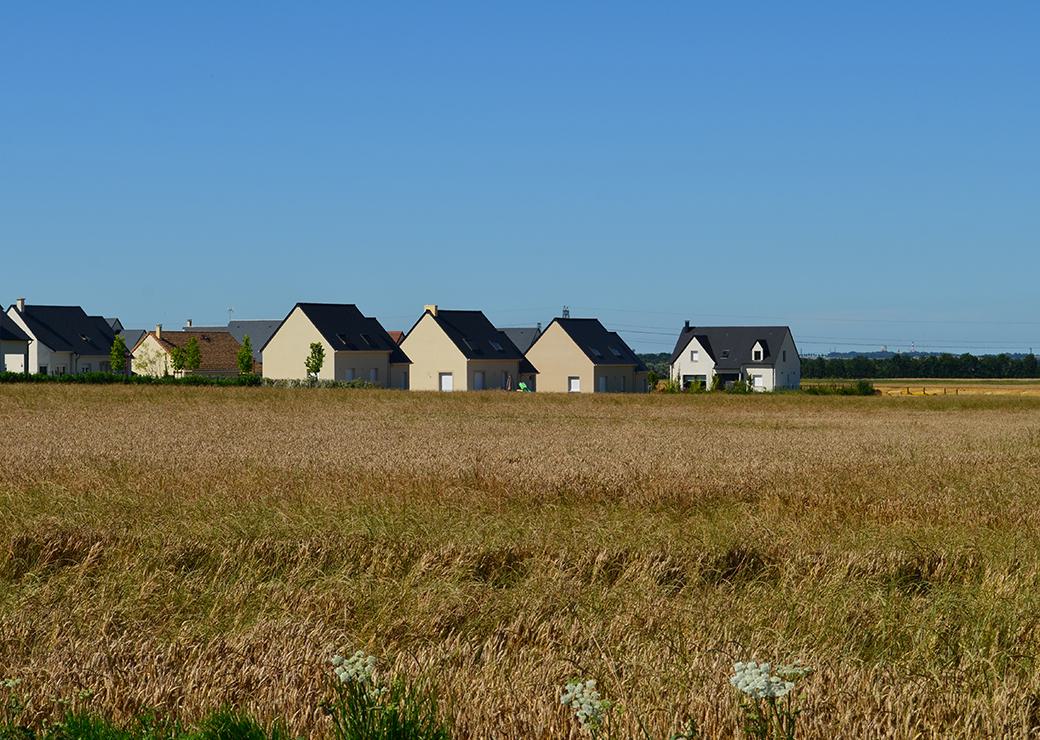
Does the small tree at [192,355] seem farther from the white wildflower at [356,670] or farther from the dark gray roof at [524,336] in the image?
the white wildflower at [356,670]

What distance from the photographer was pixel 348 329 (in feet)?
272

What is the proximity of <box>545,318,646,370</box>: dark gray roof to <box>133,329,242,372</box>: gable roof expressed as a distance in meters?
30.4

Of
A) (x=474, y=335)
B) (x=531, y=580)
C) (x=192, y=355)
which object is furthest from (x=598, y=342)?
(x=531, y=580)

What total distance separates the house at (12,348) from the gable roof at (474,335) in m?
30.5

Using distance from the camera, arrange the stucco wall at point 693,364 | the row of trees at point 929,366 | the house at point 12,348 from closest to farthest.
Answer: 1. the house at point 12,348
2. the stucco wall at point 693,364
3. the row of trees at point 929,366

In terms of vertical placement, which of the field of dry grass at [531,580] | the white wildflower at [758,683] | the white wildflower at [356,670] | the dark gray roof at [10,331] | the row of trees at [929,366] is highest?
the dark gray roof at [10,331]

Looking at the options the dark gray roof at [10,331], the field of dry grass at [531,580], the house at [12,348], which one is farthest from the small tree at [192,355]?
the field of dry grass at [531,580]

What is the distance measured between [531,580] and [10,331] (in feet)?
293

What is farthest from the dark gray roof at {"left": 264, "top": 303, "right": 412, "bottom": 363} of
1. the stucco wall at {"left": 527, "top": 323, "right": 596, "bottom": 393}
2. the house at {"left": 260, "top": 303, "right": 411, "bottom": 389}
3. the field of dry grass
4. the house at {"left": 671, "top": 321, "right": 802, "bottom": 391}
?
the field of dry grass

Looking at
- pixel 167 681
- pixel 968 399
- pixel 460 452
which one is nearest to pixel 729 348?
pixel 968 399

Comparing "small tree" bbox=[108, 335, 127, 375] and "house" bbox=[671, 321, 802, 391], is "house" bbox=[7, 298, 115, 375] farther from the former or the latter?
"house" bbox=[671, 321, 802, 391]

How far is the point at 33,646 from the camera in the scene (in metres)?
7.59

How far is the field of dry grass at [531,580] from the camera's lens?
635 cm

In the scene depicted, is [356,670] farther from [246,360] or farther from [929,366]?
[929,366]
